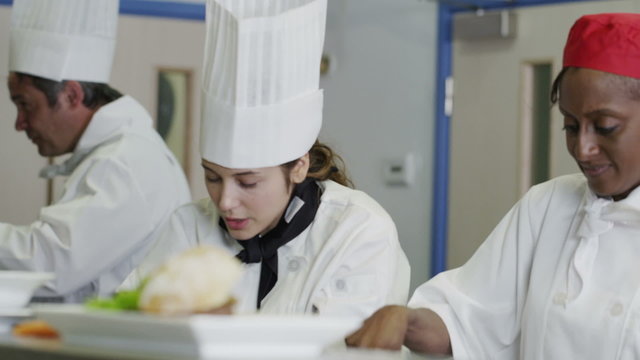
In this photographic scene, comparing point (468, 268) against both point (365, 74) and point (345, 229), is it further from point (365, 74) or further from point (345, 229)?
point (365, 74)

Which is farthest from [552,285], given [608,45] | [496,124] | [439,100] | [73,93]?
[439,100]

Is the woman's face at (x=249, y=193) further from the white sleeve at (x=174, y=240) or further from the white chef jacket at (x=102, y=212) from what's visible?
the white chef jacket at (x=102, y=212)

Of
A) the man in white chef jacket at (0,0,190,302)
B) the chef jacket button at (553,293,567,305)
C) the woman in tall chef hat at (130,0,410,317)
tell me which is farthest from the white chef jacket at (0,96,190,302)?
the chef jacket button at (553,293,567,305)

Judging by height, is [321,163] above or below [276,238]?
above

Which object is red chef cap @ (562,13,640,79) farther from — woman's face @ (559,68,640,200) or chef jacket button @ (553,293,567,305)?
chef jacket button @ (553,293,567,305)

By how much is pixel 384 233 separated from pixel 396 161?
188 cm

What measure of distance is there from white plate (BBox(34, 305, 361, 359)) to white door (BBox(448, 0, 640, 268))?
248cm

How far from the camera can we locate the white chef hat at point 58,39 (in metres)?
2.67

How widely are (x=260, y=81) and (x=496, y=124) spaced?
184 centimetres

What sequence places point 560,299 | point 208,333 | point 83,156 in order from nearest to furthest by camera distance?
point 208,333, point 560,299, point 83,156

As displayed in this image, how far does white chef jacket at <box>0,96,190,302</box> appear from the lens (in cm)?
238

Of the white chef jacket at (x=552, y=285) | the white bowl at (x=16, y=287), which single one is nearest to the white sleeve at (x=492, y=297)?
the white chef jacket at (x=552, y=285)

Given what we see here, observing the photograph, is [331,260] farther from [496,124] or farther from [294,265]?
[496,124]

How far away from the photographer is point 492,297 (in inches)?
69.3
